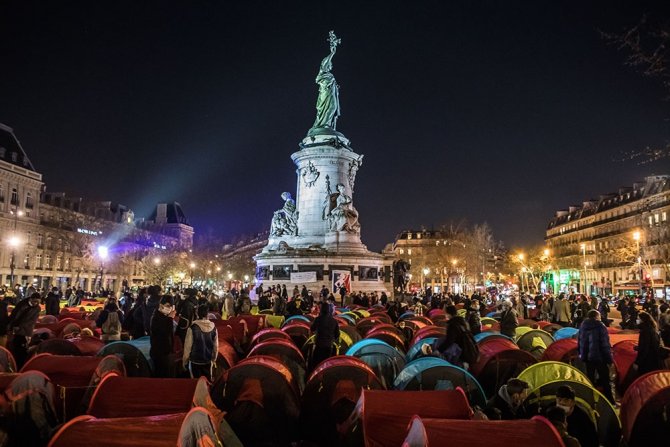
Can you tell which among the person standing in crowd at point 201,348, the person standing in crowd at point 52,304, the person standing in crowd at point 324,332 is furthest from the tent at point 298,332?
the person standing in crowd at point 52,304

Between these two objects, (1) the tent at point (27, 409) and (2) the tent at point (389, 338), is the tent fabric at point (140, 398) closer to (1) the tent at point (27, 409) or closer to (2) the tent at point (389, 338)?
(1) the tent at point (27, 409)

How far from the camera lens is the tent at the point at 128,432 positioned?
196 inches

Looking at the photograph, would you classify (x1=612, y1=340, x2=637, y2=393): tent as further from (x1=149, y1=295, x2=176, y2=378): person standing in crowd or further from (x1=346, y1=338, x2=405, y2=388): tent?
(x1=149, y1=295, x2=176, y2=378): person standing in crowd

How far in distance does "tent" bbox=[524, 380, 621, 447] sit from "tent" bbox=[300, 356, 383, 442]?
96.7 inches

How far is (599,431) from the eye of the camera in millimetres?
7848

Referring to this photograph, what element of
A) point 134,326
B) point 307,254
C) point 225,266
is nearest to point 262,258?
point 307,254

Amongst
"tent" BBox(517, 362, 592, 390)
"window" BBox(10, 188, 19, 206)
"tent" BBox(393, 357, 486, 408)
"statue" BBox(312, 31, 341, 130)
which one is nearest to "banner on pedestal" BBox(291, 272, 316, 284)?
"statue" BBox(312, 31, 341, 130)

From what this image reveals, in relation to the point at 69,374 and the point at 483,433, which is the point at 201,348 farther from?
the point at 483,433

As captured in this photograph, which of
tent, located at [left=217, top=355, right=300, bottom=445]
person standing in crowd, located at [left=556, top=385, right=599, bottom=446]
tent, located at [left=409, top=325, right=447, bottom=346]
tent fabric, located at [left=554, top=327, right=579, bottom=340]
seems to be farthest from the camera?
tent fabric, located at [left=554, top=327, right=579, bottom=340]

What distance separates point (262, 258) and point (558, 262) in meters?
79.7

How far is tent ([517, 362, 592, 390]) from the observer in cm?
818

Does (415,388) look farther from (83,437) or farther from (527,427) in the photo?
(83,437)

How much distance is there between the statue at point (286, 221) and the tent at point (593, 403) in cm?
3681

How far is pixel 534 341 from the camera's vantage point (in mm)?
14664
